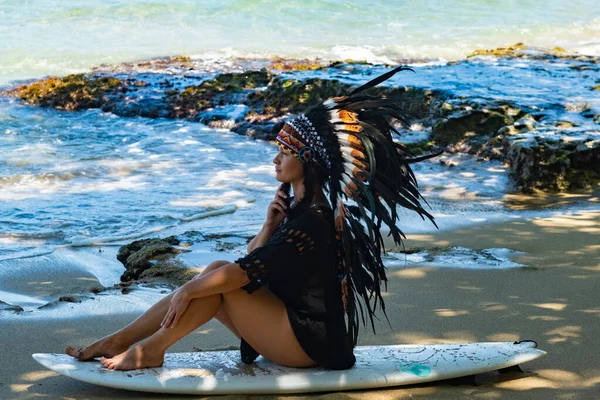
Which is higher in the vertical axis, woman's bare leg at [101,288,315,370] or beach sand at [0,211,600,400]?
woman's bare leg at [101,288,315,370]

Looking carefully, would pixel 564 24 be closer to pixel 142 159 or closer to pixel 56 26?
pixel 56 26

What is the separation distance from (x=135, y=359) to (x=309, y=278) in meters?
0.91

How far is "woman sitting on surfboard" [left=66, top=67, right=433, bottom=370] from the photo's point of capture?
384cm

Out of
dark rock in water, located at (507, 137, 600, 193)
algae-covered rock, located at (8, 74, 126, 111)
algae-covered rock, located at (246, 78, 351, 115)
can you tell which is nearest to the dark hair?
dark rock in water, located at (507, 137, 600, 193)

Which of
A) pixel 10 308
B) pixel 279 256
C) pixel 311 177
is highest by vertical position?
pixel 311 177

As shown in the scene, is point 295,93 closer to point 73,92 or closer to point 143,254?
point 73,92

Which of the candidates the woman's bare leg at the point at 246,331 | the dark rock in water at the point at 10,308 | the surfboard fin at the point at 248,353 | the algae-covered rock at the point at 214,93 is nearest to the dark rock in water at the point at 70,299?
the dark rock in water at the point at 10,308

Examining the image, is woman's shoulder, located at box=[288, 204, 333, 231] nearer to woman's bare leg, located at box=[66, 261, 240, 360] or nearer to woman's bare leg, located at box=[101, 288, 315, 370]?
woman's bare leg, located at box=[101, 288, 315, 370]

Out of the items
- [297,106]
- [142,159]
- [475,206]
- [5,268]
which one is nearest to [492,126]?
[475,206]

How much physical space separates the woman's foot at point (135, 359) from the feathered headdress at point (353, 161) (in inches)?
37.5

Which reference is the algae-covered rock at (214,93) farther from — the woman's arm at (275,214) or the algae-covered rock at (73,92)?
the woman's arm at (275,214)

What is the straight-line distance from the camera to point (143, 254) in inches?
274

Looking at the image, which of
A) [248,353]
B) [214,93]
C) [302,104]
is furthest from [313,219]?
[214,93]

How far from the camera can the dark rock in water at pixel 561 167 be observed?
362 inches
